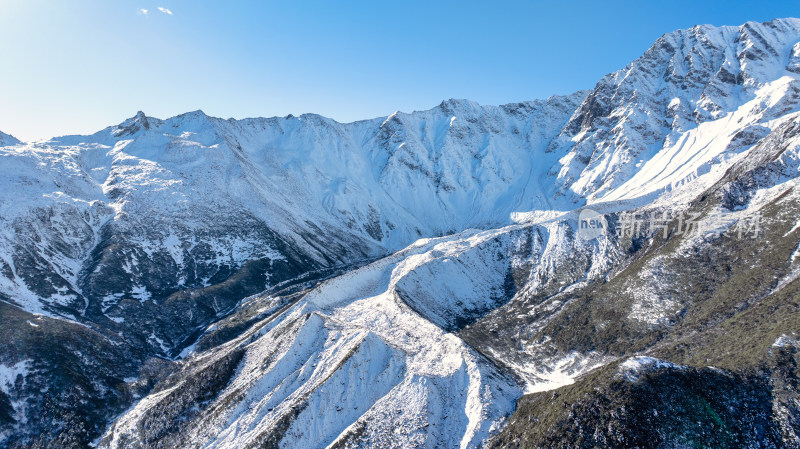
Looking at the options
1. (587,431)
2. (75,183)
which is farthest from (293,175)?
(587,431)

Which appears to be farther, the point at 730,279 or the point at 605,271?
the point at 605,271

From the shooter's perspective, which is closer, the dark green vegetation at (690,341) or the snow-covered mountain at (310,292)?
the dark green vegetation at (690,341)

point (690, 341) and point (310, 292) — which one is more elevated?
point (310, 292)

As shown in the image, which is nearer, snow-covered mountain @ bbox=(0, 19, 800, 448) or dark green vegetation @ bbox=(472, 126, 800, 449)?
dark green vegetation @ bbox=(472, 126, 800, 449)

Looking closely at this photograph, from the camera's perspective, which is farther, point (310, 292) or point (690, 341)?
point (310, 292)

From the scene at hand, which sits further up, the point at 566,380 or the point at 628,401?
the point at 628,401

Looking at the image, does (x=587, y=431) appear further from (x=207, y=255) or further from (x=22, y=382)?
(x=207, y=255)

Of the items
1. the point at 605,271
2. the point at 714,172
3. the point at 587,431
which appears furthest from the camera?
the point at 714,172

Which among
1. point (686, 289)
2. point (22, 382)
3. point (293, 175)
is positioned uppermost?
point (293, 175)
